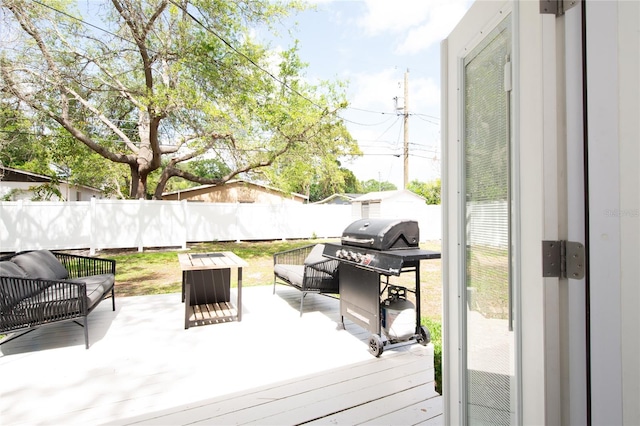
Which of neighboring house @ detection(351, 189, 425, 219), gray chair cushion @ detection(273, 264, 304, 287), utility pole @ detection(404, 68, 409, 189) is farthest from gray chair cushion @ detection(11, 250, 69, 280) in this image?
utility pole @ detection(404, 68, 409, 189)

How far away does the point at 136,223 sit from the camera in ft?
30.6

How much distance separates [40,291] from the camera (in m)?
2.98

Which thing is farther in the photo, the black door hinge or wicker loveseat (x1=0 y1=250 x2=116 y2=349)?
wicker loveseat (x1=0 y1=250 x2=116 y2=349)

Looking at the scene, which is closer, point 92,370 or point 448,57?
point 448,57

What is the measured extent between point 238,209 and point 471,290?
1063 cm

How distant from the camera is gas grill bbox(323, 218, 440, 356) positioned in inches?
105

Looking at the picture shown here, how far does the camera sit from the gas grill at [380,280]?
2.67m

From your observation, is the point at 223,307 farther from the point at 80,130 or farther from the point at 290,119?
the point at 80,130

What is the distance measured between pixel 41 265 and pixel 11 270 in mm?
548

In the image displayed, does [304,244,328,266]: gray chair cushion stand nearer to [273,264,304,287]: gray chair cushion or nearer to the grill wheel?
[273,264,304,287]: gray chair cushion

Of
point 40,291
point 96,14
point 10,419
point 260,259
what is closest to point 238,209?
point 260,259

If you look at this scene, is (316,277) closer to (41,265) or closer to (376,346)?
(376,346)

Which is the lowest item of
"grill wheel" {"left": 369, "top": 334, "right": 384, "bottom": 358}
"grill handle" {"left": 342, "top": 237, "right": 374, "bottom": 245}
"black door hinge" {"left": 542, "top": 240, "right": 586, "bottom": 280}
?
"grill wheel" {"left": 369, "top": 334, "right": 384, "bottom": 358}

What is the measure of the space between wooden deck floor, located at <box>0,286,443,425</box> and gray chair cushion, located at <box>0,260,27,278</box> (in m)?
0.63
